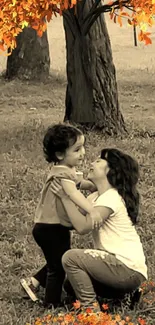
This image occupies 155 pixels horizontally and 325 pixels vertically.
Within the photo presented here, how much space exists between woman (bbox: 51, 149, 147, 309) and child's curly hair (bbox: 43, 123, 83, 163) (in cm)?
21

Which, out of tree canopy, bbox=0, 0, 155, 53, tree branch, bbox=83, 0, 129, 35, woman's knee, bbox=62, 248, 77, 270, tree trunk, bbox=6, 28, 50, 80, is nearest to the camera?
woman's knee, bbox=62, 248, 77, 270

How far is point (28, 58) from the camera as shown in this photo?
19391 millimetres

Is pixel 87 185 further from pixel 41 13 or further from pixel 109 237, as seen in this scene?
pixel 41 13

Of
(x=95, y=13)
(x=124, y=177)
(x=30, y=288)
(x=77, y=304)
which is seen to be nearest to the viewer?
(x=77, y=304)

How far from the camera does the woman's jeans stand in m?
5.16

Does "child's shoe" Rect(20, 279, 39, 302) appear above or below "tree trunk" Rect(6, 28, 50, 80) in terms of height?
below

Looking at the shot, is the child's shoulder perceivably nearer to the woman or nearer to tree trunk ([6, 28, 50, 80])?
the woman

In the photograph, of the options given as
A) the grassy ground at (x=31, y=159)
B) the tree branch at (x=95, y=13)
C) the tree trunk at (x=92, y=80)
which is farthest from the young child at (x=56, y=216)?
the tree trunk at (x=92, y=80)

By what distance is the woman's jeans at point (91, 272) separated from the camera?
5.16 meters

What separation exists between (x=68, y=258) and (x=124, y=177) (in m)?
0.67

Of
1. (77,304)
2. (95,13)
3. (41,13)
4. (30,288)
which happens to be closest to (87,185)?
(30,288)

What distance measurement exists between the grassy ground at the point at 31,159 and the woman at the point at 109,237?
0.33 metres

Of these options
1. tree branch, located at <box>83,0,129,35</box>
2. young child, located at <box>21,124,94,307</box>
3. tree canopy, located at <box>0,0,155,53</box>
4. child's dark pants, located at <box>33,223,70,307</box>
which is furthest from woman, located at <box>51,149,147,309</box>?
tree branch, located at <box>83,0,129,35</box>

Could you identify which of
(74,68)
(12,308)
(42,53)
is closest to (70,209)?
(12,308)
